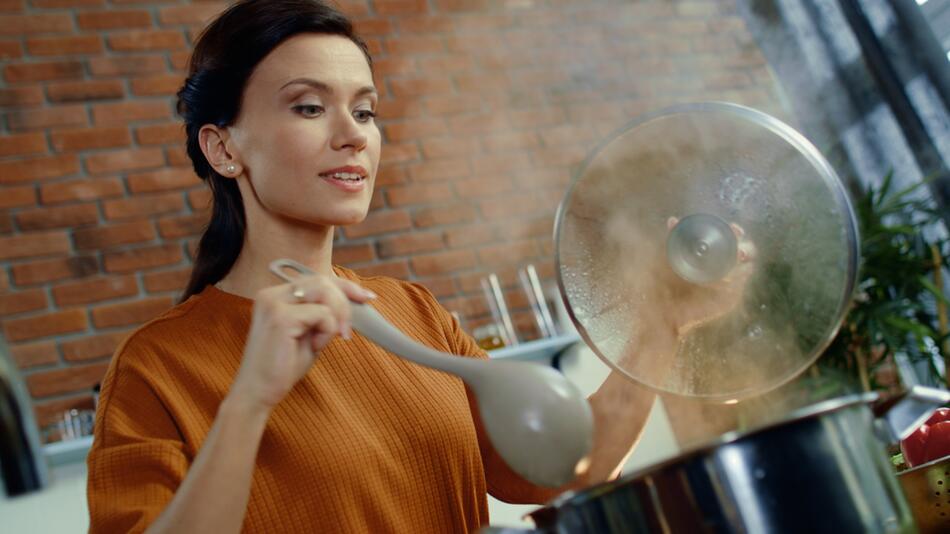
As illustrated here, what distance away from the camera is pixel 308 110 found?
44.1 inches

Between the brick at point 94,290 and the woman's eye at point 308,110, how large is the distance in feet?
4.86

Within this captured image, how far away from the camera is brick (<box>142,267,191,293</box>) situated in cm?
244

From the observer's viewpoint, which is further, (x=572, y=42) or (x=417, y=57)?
(x=572, y=42)

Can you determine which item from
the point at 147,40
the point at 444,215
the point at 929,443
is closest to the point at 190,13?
the point at 147,40

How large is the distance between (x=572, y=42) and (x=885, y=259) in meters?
1.21

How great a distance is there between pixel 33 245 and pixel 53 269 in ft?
0.26

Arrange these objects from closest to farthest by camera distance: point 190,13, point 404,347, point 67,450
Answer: point 404,347 → point 67,450 → point 190,13

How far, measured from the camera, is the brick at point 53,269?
2.33 m

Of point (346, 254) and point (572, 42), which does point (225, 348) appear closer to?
point (346, 254)

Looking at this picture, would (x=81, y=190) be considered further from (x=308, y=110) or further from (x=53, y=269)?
(x=308, y=110)

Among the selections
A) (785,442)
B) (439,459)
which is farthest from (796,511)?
(439,459)

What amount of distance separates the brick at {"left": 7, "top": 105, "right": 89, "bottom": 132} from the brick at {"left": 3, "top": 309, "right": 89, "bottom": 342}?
495 millimetres

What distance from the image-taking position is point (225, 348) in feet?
3.74

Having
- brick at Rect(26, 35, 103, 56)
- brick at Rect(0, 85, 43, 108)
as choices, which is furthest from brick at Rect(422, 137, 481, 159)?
brick at Rect(0, 85, 43, 108)
